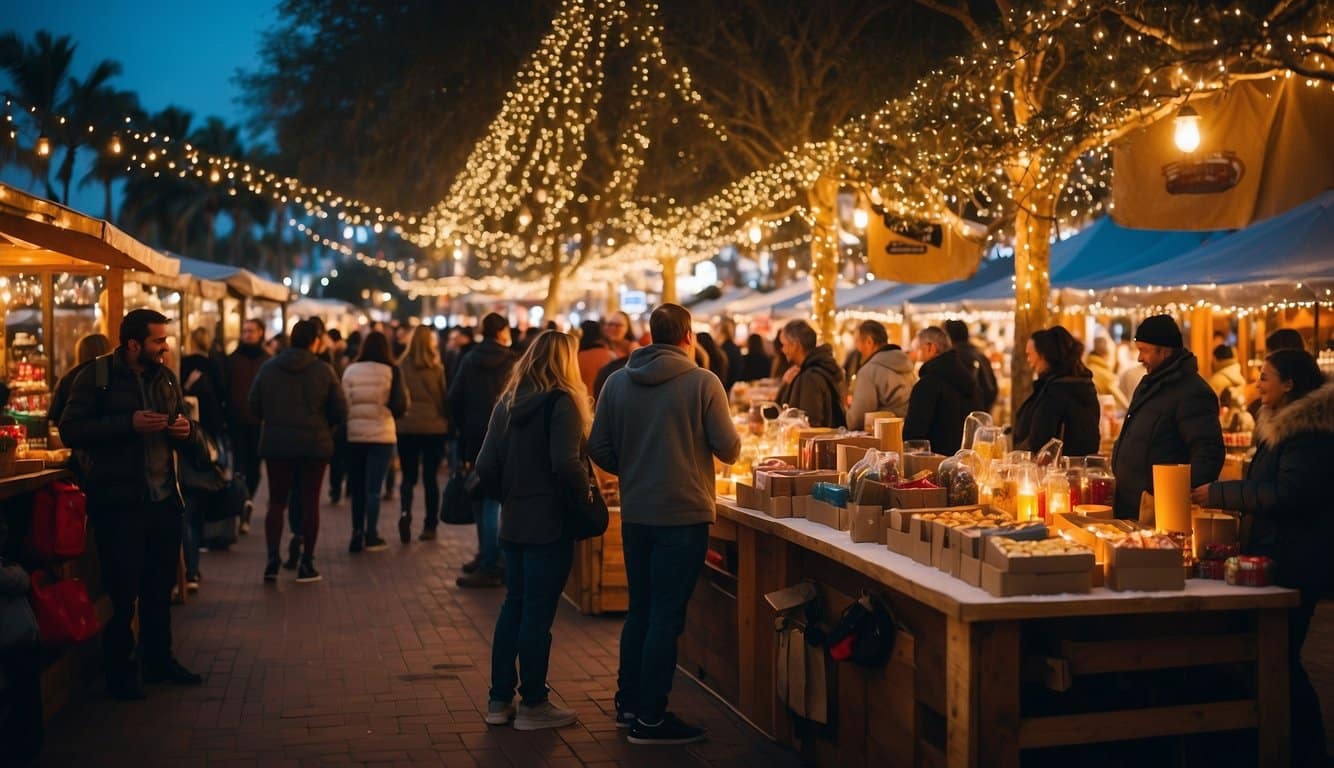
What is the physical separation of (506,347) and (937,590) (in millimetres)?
7082

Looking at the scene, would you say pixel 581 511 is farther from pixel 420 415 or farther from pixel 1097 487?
pixel 420 415

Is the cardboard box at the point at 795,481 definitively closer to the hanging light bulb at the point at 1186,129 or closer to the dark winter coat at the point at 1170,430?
the dark winter coat at the point at 1170,430

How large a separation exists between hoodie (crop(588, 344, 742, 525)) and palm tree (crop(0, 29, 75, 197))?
79.9 ft

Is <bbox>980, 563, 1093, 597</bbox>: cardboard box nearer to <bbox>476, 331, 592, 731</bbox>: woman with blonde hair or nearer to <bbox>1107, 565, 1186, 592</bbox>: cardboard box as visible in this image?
<bbox>1107, 565, 1186, 592</bbox>: cardboard box

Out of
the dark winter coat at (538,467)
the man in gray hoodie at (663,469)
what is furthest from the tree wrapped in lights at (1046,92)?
the dark winter coat at (538,467)

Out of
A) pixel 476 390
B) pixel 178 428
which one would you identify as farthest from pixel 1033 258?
pixel 178 428

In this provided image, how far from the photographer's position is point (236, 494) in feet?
29.0

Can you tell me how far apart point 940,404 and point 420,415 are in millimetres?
5001

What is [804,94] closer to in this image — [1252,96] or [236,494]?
[1252,96]

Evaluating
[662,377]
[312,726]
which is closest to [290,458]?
[312,726]

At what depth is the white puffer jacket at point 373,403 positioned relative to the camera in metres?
12.2

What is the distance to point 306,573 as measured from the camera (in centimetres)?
1088

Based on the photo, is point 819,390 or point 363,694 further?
point 819,390

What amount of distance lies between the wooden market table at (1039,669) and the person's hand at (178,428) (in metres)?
3.30
